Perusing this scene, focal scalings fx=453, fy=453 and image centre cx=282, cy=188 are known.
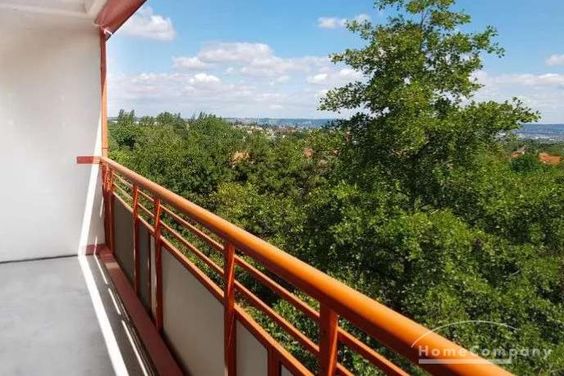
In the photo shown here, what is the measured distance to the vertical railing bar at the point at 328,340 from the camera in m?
0.89

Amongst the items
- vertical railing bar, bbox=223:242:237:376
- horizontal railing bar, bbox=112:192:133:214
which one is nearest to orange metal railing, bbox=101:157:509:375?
vertical railing bar, bbox=223:242:237:376

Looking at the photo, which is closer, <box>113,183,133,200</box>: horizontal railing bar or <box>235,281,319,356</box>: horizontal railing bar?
<box>235,281,319,356</box>: horizontal railing bar

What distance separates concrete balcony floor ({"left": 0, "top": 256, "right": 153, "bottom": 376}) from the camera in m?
2.22

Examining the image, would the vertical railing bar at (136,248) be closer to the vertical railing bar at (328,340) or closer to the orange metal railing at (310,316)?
the orange metal railing at (310,316)

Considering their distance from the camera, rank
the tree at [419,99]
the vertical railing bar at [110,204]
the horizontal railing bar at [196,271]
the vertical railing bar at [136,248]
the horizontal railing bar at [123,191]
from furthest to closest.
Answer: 1. the tree at [419,99]
2. the vertical railing bar at [110,204]
3. the horizontal railing bar at [123,191]
4. the vertical railing bar at [136,248]
5. the horizontal railing bar at [196,271]

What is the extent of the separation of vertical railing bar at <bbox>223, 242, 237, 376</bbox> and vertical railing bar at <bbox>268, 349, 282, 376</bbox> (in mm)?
274

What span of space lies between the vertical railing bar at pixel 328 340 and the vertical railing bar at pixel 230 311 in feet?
1.86

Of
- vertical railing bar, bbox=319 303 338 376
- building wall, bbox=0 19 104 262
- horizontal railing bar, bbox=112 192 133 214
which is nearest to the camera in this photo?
vertical railing bar, bbox=319 303 338 376

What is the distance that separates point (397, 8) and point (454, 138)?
12.8 ft

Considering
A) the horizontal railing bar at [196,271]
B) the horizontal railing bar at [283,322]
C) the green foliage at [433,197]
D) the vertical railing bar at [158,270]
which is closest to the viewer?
the horizontal railing bar at [283,322]

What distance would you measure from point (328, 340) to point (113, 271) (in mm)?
3047

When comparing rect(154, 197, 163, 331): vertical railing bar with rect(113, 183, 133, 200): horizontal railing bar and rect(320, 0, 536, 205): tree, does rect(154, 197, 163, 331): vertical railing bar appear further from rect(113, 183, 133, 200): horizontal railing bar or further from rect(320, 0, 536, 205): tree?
rect(320, 0, 536, 205): tree

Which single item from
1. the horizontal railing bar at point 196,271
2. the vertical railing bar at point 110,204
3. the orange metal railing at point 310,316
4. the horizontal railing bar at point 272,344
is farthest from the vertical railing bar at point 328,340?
the vertical railing bar at point 110,204

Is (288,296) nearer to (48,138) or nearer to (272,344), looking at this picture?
(272,344)
